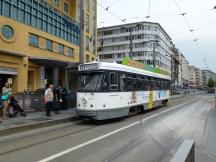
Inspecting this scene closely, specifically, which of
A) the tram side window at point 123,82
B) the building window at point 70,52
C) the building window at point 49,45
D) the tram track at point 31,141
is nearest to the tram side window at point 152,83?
the tram side window at point 123,82

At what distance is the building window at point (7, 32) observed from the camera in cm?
3130

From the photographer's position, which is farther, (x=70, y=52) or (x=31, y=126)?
(x=70, y=52)

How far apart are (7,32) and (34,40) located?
573cm

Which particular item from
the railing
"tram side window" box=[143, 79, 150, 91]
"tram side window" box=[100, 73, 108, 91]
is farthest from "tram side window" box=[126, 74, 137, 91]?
the railing

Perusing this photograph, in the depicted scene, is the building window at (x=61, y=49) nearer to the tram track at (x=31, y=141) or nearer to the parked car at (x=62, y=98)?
the parked car at (x=62, y=98)

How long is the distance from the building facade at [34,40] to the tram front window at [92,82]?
1315cm

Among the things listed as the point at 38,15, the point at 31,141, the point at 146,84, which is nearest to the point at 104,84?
the point at 31,141

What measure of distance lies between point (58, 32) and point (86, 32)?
10.5 metres

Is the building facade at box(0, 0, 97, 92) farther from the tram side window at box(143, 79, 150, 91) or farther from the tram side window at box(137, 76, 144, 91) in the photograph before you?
the tram side window at box(137, 76, 144, 91)

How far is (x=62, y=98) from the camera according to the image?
1822 cm

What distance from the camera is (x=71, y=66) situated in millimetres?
17109

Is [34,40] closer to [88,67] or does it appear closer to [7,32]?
[7,32]

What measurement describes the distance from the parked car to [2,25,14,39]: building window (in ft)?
51.3

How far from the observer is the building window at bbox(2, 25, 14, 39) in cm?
3130
